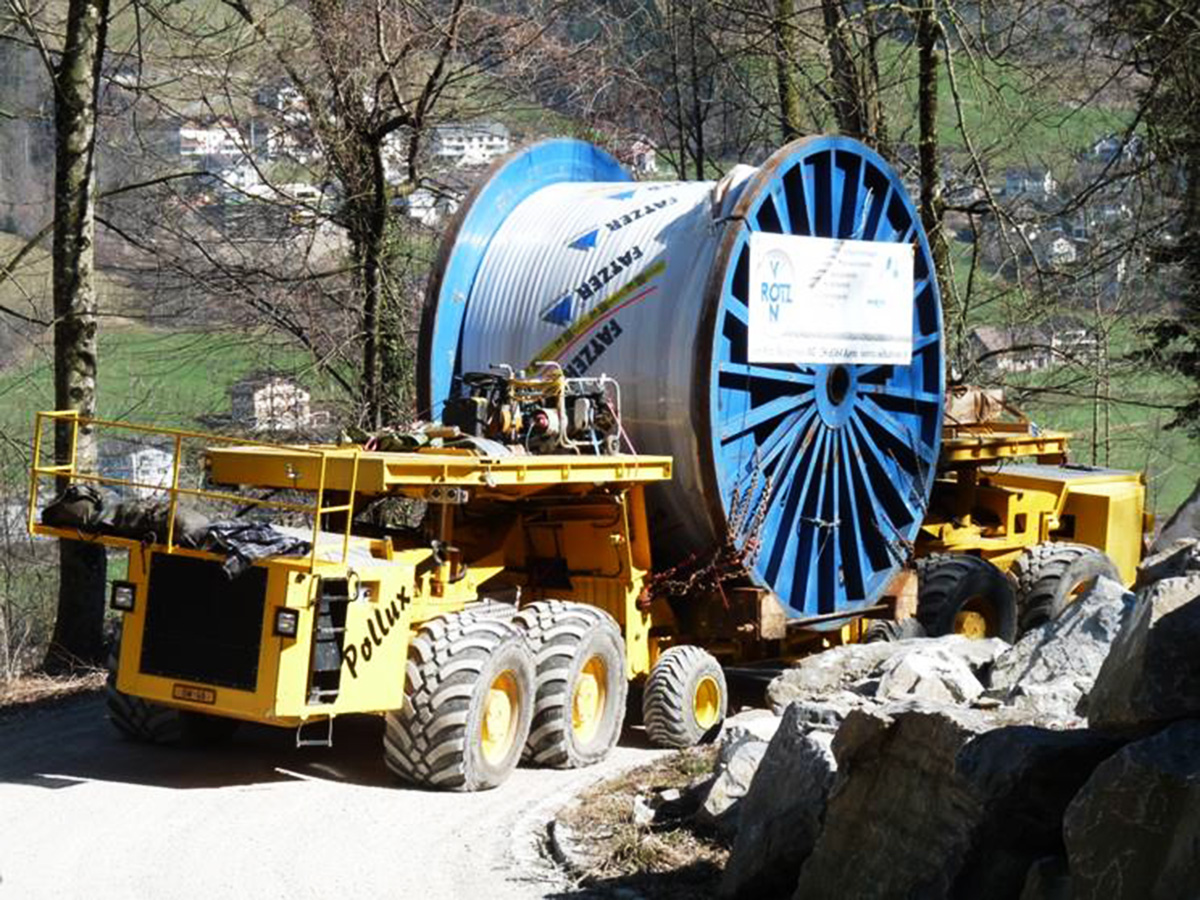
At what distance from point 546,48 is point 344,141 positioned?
2.92 m

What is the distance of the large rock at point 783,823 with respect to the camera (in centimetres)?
806

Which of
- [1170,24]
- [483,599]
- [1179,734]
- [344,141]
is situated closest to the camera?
[1179,734]

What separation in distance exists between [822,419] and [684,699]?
2.70 metres

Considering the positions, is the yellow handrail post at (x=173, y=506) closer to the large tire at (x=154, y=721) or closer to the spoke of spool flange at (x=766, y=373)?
the large tire at (x=154, y=721)

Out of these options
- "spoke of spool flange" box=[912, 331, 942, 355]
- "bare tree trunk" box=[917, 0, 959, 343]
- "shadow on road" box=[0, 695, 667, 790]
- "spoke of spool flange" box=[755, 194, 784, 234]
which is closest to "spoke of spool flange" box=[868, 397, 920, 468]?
"spoke of spool flange" box=[912, 331, 942, 355]

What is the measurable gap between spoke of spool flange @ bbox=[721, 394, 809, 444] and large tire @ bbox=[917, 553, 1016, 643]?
8.30 feet

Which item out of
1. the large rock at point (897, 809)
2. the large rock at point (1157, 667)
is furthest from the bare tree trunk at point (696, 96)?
the large rock at point (1157, 667)

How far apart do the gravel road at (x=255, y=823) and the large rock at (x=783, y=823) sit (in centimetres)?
89

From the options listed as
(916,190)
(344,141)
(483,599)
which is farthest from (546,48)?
(483,599)

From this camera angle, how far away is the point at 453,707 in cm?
1080

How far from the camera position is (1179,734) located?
6.24 metres

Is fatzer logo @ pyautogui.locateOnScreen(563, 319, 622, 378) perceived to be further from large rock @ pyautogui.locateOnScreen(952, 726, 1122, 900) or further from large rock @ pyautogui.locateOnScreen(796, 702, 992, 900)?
large rock @ pyautogui.locateOnScreen(952, 726, 1122, 900)

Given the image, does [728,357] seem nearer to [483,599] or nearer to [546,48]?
[483,599]

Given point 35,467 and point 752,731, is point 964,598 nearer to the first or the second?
point 752,731
